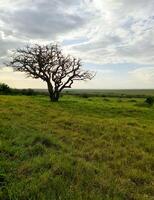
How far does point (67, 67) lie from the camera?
138ft

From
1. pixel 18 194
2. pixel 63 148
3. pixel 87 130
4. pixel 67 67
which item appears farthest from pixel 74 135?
pixel 67 67

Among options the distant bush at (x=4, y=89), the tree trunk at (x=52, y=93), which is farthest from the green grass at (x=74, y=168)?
the distant bush at (x=4, y=89)

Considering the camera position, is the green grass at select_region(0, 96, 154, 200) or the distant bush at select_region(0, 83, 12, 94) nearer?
the green grass at select_region(0, 96, 154, 200)

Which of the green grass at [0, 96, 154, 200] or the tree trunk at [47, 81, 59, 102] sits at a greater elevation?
the tree trunk at [47, 81, 59, 102]

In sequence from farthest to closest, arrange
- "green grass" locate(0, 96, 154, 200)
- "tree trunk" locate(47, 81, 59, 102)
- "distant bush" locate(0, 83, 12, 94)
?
"distant bush" locate(0, 83, 12, 94) < "tree trunk" locate(47, 81, 59, 102) < "green grass" locate(0, 96, 154, 200)

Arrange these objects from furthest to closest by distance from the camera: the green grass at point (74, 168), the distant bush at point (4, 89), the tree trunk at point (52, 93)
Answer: the distant bush at point (4, 89)
the tree trunk at point (52, 93)
the green grass at point (74, 168)

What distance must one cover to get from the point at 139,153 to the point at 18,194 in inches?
266

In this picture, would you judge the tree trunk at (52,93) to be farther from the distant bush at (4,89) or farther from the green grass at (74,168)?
the green grass at (74,168)

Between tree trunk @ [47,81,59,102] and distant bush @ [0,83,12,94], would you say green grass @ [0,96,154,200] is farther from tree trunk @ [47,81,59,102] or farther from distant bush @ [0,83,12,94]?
distant bush @ [0,83,12,94]

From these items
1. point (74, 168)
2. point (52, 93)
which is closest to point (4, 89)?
point (52, 93)

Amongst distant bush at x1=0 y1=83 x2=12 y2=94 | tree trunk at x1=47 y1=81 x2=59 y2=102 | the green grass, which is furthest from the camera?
distant bush at x1=0 y1=83 x2=12 y2=94

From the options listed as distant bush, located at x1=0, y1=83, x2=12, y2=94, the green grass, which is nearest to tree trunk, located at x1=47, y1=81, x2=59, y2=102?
distant bush, located at x1=0, y1=83, x2=12, y2=94

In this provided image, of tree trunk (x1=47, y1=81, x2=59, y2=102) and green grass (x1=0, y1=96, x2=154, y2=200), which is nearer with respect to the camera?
green grass (x1=0, y1=96, x2=154, y2=200)

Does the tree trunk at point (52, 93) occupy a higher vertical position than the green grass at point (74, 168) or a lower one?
higher
